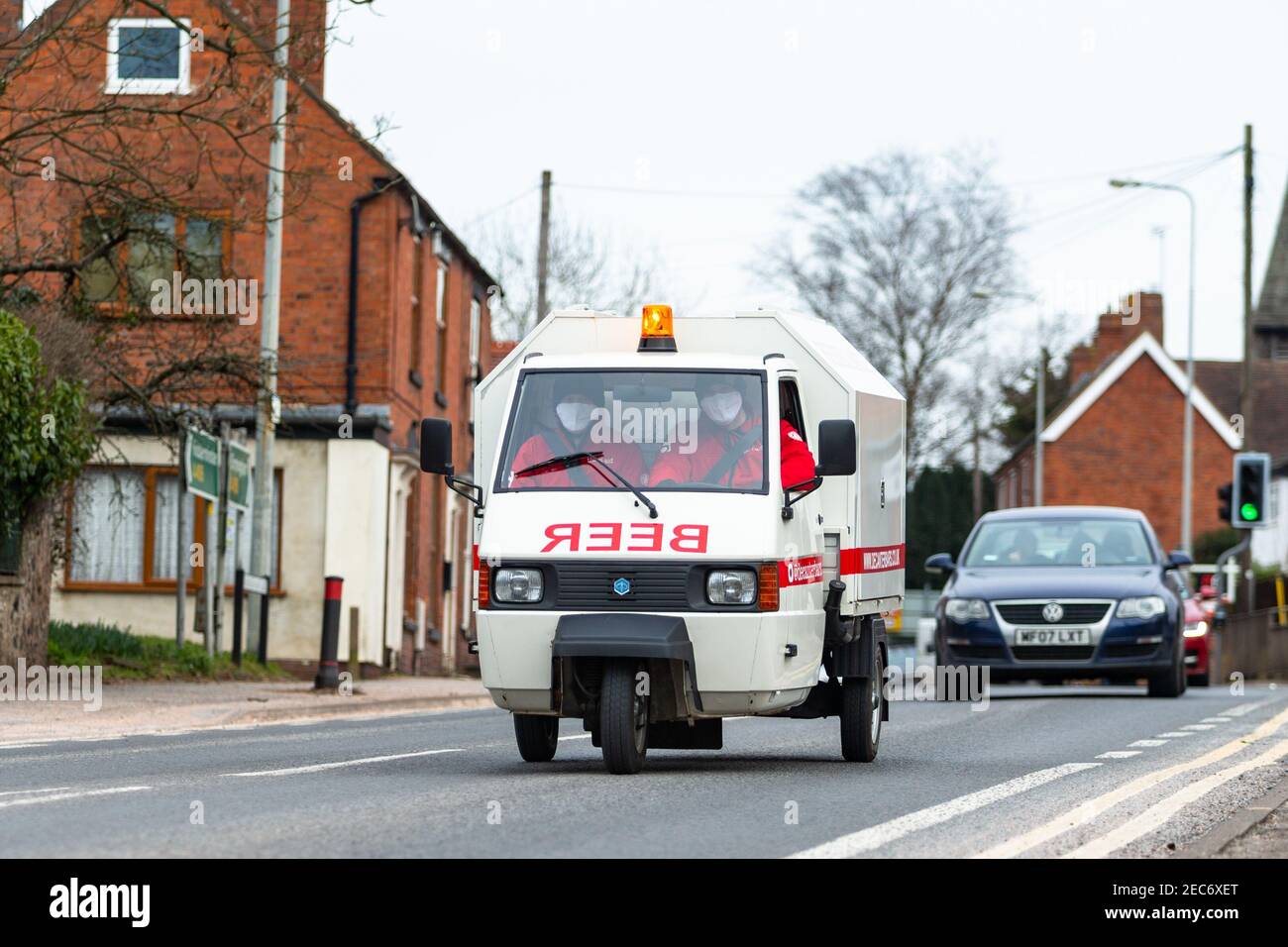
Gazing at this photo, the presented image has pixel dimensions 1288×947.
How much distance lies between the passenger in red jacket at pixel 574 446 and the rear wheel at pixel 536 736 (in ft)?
5.03

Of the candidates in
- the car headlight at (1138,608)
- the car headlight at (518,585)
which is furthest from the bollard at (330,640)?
the car headlight at (518,585)

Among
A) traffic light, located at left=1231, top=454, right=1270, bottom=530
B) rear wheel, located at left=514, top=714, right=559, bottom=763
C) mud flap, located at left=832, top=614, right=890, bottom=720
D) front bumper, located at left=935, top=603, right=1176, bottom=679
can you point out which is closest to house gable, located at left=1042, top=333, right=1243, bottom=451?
traffic light, located at left=1231, top=454, right=1270, bottom=530

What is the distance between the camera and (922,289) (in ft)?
214

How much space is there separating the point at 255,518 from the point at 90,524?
6977 millimetres

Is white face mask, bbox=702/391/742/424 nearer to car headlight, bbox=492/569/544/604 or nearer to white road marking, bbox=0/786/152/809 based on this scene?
car headlight, bbox=492/569/544/604

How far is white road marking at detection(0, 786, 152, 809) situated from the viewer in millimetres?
10359

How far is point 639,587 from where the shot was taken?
1191 cm

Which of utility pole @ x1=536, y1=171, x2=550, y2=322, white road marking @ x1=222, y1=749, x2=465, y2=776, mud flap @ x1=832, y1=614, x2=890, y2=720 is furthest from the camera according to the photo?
utility pole @ x1=536, y1=171, x2=550, y2=322

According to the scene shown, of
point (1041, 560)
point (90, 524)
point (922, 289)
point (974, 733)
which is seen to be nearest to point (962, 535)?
point (922, 289)

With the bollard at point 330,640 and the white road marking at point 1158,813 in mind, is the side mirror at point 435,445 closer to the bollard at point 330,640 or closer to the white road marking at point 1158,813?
the white road marking at point 1158,813

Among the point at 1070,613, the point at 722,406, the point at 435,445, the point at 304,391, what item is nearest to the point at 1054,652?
the point at 1070,613

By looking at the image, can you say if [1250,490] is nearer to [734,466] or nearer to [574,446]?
[734,466]

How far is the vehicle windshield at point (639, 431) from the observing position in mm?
12422
